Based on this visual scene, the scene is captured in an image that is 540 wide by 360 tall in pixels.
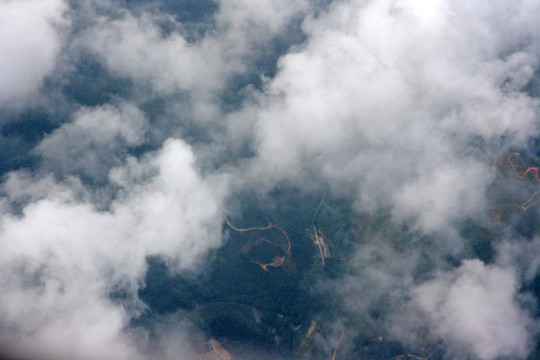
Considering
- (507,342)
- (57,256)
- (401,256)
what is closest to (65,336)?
(57,256)

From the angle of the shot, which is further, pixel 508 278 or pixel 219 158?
pixel 219 158

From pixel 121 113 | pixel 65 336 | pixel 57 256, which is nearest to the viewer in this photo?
pixel 65 336

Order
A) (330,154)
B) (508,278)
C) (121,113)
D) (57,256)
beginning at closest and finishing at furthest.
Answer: (57,256) < (508,278) < (121,113) < (330,154)

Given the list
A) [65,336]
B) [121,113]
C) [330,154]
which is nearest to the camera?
[65,336]

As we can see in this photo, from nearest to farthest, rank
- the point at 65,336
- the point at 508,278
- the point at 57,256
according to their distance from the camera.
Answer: the point at 65,336
the point at 57,256
the point at 508,278

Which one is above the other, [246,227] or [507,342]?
[246,227]

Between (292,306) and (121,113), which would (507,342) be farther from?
(121,113)

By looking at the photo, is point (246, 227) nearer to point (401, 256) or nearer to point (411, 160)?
point (401, 256)

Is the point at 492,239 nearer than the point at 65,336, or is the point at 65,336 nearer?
the point at 65,336

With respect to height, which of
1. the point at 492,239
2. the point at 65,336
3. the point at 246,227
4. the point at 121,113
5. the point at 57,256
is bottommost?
the point at 65,336

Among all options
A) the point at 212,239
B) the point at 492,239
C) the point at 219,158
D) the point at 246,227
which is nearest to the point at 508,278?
the point at 492,239
